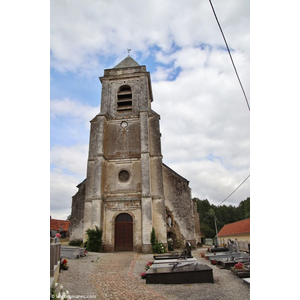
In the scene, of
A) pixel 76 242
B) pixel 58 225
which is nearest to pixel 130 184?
pixel 76 242

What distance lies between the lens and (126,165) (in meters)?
20.0

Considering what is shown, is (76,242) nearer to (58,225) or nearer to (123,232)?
(123,232)

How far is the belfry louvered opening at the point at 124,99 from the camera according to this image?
22.2 metres

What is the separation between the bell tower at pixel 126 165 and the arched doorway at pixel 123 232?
0.07m

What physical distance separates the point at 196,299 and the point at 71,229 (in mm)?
15895

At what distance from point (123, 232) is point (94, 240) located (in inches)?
94.7

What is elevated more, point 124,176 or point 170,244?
Result: point 124,176

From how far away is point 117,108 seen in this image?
22.3 metres

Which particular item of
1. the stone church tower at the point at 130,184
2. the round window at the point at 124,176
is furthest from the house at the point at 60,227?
the round window at the point at 124,176

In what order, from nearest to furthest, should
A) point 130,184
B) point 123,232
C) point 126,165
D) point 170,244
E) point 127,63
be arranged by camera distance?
point 123,232
point 170,244
point 130,184
point 126,165
point 127,63

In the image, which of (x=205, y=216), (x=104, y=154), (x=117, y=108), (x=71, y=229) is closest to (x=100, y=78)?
(x=117, y=108)

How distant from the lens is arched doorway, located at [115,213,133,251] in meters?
17.9

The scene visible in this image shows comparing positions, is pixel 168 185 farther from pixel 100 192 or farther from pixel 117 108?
pixel 117 108

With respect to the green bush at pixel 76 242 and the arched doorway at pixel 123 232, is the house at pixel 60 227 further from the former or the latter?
the arched doorway at pixel 123 232
